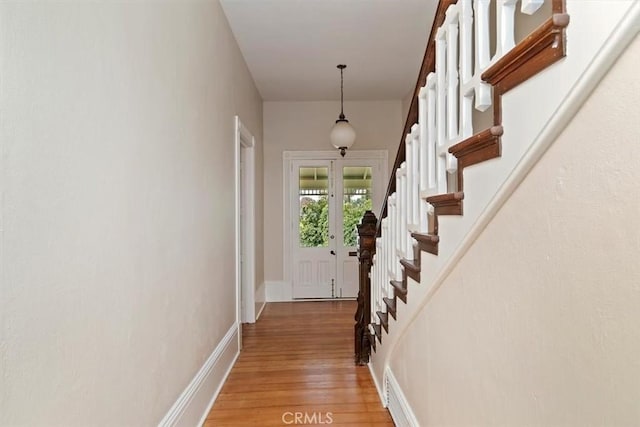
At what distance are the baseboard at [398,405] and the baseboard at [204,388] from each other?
1077mm

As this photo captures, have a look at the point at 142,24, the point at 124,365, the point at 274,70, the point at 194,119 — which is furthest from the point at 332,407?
the point at 274,70

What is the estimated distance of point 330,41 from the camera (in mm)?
3447

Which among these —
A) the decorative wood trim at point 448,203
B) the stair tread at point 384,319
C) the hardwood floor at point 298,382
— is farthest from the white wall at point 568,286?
the hardwood floor at point 298,382

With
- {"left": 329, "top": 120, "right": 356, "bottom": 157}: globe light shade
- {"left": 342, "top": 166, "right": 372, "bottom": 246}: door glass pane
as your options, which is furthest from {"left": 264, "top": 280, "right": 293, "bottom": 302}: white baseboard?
{"left": 329, "top": 120, "right": 356, "bottom": 157}: globe light shade

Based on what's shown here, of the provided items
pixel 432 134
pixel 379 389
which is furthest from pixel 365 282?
pixel 432 134

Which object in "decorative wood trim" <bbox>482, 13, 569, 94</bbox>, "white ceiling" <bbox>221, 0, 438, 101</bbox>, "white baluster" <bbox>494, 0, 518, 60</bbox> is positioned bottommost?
"decorative wood trim" <bbox>482, 13, 569, 94</bbox>

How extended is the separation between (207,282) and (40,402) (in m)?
1.57

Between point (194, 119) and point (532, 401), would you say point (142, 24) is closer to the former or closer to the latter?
point (194, 119)

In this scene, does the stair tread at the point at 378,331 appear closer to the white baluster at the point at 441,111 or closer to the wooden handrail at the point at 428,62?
the wooden handrail at the point at 428,62

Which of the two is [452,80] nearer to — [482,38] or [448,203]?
[482,38]

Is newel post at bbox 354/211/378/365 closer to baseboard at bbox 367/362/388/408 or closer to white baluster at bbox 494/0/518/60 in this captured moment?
baseboard at bbox 367/362/388/408

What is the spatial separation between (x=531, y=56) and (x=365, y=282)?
7.74 ft

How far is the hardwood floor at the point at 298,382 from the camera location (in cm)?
234

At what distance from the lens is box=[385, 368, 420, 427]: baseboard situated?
6.19 feet
